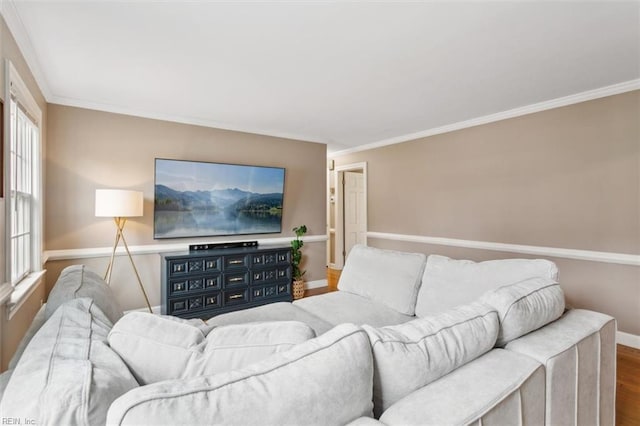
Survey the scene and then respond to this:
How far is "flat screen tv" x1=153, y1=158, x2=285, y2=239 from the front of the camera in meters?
3.77

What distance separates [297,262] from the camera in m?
4.66

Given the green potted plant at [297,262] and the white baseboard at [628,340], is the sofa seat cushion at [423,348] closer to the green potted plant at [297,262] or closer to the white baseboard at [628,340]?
the white baseboard at [628,340]

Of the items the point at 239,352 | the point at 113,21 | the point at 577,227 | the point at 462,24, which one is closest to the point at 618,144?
the point at 577,227

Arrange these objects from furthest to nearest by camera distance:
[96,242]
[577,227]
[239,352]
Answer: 1. [96,242]
2. [577,227]
3. [239,352]

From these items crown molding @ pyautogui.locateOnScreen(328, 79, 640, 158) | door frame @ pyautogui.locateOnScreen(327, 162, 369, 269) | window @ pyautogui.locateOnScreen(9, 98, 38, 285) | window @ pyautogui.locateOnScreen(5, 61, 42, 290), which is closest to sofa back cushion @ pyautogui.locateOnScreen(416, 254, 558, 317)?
crown molding @ pyautogui.locateOnScreen(328, 79, 640, 158)

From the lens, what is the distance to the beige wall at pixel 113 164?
3256mm

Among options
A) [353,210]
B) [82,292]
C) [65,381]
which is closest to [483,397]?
[65,381]

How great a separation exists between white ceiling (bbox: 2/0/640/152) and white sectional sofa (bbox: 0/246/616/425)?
1.60 meters

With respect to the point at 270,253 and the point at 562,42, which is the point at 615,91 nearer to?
the point at 562,42

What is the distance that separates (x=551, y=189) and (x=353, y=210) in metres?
3.76

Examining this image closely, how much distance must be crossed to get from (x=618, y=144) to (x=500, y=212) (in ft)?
4.05

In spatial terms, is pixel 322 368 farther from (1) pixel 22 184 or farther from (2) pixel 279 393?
(1) pixel 22 184

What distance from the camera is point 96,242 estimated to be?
11.3 ft

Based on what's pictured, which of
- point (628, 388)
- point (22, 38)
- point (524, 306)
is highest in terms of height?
point (22, 38)
